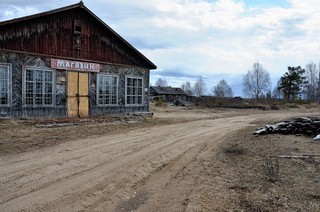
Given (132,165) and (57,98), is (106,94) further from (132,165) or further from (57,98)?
(132,165)

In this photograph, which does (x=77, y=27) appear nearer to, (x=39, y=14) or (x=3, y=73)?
(x=39, y=14)

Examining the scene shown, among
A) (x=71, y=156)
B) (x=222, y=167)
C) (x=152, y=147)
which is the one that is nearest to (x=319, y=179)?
(x=222, y=167)

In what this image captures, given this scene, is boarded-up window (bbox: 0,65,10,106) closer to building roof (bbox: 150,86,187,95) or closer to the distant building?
the distant building

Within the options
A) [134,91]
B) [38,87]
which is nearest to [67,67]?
[38,87]

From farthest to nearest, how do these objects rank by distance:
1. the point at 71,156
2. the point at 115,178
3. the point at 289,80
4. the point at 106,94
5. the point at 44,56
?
1. the point at 289,80
2. the point at 106,94
3. the point at 44,56
4. the point at 71,156
5. the point at 115,178

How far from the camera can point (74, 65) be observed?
18.2m

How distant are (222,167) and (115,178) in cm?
264

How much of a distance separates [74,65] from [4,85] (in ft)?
12.8

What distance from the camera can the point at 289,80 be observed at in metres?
62.3

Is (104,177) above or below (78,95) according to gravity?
below

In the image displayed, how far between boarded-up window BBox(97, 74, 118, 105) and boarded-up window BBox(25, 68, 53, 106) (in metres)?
3.10

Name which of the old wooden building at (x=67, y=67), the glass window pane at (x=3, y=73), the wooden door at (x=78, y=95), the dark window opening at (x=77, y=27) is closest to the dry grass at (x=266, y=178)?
the wooden door at (x=78, y=95)

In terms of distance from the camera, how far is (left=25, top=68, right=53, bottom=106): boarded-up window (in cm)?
1636

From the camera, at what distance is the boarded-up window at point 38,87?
16.4 metres
